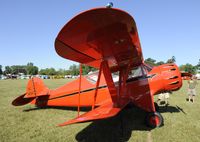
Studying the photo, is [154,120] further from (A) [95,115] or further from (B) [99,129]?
(A) [95,115]

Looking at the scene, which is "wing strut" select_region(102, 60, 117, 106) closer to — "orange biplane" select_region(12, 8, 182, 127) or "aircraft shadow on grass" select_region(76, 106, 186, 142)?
"orange biplane" select_region(12, 8, 182, 127)

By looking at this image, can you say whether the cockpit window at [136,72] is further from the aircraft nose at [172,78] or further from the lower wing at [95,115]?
the lower wing at [95,115]

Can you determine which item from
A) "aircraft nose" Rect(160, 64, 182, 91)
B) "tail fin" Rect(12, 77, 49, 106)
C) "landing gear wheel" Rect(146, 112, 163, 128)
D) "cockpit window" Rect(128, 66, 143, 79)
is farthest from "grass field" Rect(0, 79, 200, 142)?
"cockpit window" Rect(128, 66, 143, 79)

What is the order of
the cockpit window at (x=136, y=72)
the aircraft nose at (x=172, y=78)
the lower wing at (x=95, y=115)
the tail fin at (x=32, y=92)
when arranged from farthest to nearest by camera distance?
the tail fin at (x=32, y=92), the cockpit window at (x=136, y=72), the aircraft nose at (x=172, y=78), the lower wing at (x=95, y=115)

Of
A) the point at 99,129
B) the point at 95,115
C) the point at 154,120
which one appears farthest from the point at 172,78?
the point at 95,115

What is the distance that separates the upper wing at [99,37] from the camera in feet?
8.98

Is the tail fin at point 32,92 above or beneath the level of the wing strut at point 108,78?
beneath

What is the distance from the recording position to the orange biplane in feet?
9.80

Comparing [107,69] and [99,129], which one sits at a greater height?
[107,69]

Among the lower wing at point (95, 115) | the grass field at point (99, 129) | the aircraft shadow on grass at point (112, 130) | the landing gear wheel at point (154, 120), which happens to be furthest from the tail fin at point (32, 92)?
the landing gear wheel at point (154, 120)

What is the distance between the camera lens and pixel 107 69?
15.5ft

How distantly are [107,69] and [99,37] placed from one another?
131cm

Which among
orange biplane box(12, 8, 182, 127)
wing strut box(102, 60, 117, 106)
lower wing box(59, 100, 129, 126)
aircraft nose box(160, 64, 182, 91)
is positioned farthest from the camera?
aircraft nose box(160, 64, 182, 91)

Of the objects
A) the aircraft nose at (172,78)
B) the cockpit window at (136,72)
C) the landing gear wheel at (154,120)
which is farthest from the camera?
the cockpit window at (136,72)
